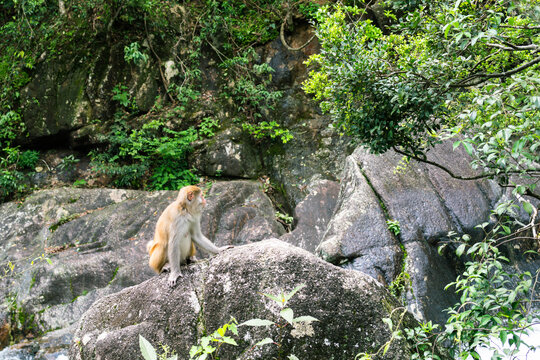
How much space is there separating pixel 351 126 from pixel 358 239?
89.0 inches

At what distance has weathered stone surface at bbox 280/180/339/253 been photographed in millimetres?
8109

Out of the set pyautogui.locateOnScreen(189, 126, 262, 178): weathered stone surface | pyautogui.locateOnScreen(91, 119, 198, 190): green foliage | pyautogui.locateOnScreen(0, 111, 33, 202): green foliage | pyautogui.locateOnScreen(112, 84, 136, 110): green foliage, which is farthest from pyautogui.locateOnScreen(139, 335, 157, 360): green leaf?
pyautogui.locateOnScreen(112, 84, 136, 110): green foliage

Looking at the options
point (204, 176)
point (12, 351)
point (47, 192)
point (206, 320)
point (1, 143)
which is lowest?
point (12, 351)

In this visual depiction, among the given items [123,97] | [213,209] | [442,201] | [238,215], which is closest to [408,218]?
[442,201]

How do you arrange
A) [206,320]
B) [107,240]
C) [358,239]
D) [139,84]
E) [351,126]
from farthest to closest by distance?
1. [139,84]
2. [107,240]
3. [358,239]
4. [351,126]
5. [206,320]

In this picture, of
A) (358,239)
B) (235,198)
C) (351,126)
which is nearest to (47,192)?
(235,198)

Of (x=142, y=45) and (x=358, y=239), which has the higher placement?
(x=142, y=45)

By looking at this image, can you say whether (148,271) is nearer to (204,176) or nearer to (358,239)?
(204,176)

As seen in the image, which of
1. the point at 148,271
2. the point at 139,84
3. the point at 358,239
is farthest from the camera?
the point at 139,84

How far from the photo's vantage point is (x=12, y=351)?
672cm

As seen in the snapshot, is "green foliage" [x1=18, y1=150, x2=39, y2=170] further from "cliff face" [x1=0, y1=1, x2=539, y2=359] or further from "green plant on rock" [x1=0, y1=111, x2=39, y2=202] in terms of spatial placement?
"cliff face" [x1=0, y1=1, x2=539, y2=359]

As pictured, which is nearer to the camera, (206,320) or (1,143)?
(206,320)

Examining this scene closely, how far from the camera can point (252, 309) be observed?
333cm

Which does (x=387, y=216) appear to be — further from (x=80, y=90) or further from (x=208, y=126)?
(x=80, y=90)
